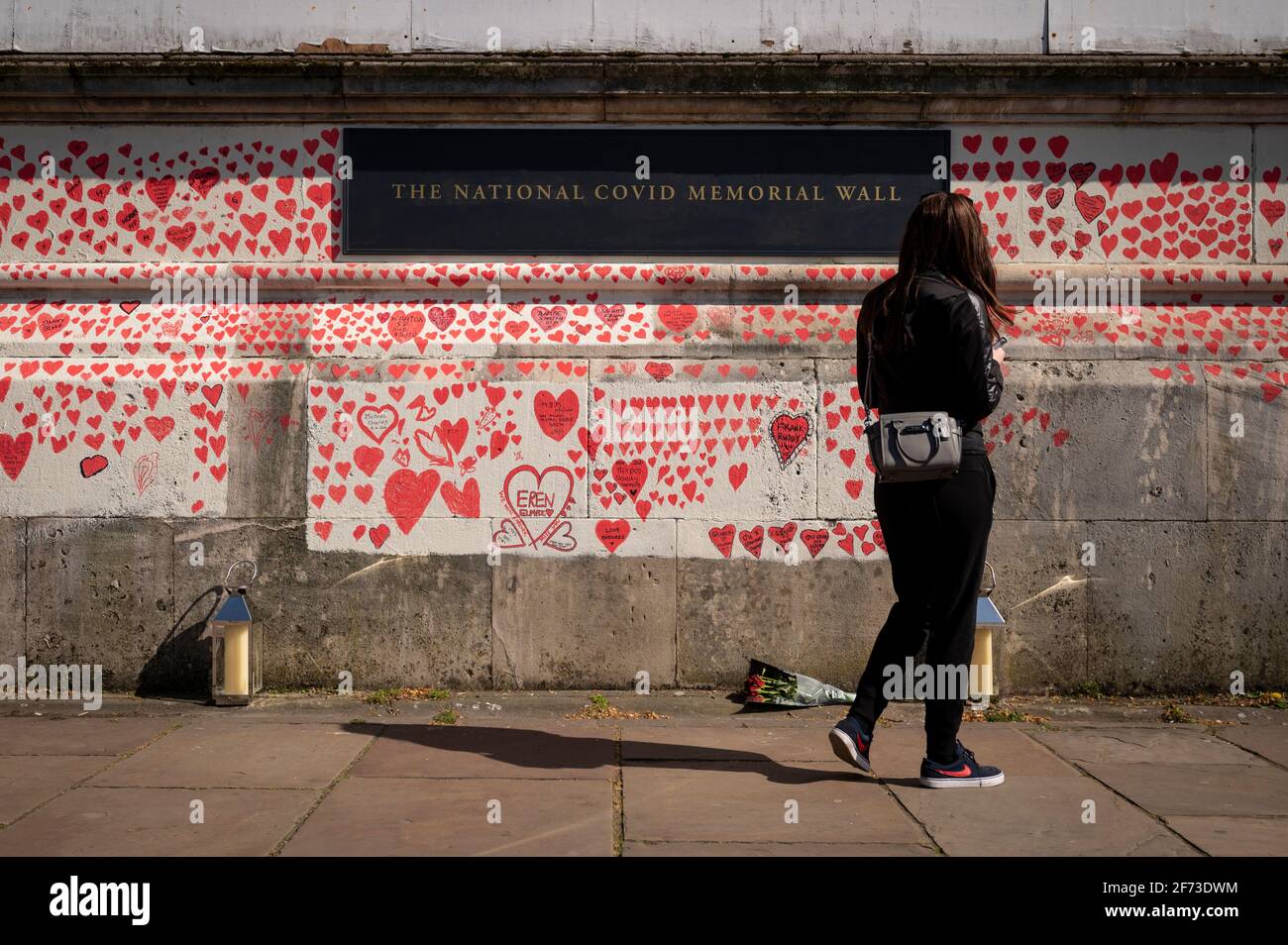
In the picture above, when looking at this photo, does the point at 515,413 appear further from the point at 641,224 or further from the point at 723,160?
the point at 723,160

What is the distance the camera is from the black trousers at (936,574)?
3982 millimetres

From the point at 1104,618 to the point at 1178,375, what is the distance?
136 cm

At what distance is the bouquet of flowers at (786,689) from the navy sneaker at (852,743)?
138 cm

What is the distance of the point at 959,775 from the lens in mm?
4125

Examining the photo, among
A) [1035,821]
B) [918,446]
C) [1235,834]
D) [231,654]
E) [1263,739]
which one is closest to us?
[1235,834]

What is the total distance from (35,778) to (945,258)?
4.00 metres

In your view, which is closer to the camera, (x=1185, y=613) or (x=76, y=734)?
(x=76, y=734)

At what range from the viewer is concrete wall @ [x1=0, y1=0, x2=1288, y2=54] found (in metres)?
5.94

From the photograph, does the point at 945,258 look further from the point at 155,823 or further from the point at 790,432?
the point at 155,823

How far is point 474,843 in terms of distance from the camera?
11.3 feet

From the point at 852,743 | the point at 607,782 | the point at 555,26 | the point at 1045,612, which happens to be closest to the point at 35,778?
the point at 607,782

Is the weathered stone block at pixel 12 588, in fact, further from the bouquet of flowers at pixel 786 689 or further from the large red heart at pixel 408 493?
the bouquet of flowers at pixel 786 689

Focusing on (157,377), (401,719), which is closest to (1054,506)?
(401,719)
